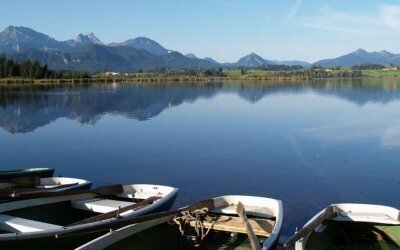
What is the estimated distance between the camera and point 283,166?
23.6m

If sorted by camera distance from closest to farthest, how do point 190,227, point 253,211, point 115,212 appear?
point 190,227, point 115,212, point 253,211

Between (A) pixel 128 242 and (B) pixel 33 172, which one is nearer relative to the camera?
(A) pixel 128 242

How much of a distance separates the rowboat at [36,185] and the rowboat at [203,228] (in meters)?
3.99

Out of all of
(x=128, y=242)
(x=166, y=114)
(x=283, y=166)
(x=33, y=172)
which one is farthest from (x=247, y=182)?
(x=166, y=114)

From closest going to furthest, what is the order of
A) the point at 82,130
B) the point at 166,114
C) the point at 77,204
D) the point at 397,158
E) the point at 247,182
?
1. the point at 77,204
2. the point at 247,182
3. the point at 397,158
4. the point at 82,130
5. the point at 166,114

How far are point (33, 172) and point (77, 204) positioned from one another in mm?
4800

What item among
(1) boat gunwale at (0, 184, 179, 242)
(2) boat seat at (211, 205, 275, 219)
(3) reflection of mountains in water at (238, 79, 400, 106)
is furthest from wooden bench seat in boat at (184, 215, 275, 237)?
(3) reflection of mountains in water at (238, 79, 400, 106)

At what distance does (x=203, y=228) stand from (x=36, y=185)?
6.94 m

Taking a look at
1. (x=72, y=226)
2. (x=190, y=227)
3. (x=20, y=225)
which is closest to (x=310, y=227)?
(x=190, y=227)

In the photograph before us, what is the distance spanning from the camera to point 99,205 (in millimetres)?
13289

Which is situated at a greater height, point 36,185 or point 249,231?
point 249,231

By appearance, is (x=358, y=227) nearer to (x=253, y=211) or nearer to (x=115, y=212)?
(x=253, y=211)

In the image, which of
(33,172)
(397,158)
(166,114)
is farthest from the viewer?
(166,114)

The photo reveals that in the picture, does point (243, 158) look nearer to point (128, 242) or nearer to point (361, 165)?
point (361, 165)
